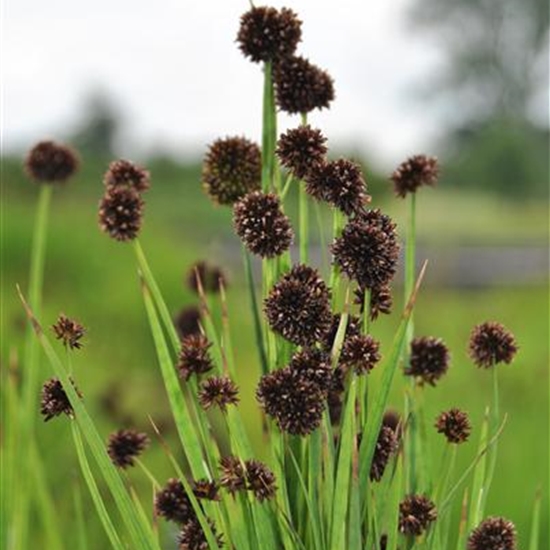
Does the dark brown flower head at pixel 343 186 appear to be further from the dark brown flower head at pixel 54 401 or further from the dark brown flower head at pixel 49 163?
the dark brown flower head at pixel 49 163

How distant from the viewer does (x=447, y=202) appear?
26016 mm

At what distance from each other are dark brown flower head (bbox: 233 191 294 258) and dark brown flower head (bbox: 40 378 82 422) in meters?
0.23

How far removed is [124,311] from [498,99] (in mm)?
29738

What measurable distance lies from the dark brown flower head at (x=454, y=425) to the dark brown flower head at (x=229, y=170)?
0.34 metres

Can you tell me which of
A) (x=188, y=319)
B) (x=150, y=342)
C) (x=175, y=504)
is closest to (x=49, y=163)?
(x=188, y=319)

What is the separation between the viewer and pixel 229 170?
1.32 metres

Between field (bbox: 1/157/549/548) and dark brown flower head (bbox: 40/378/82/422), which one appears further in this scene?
field (bbox: 1/157/549/548)

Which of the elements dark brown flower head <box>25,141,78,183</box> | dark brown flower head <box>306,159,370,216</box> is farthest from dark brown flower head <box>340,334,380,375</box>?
dark brown flower head <box>25,141,78,183</box>

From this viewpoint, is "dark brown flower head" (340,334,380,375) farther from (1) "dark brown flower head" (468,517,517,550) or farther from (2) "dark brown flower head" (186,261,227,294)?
(2) "dark brown flower head" (186,261,227,294)

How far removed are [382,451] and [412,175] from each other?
379mm

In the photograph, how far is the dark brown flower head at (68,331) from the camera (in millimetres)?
1092

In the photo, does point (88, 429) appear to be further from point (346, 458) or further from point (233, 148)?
point (233, 148)

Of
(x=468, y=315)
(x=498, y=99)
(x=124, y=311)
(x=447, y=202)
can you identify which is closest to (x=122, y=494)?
(x=124, y=311)

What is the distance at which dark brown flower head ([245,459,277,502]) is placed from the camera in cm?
108
